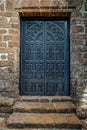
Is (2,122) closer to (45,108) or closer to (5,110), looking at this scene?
(5,110)

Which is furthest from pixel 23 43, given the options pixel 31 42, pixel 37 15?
pixel 37 15

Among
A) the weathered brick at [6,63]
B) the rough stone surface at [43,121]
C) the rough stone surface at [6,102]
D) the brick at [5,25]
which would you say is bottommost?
the rough stone surface at [43,121]

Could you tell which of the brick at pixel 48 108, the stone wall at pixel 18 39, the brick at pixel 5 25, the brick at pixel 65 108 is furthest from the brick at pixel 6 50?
the brick at pixel 65 108

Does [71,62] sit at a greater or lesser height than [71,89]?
greater

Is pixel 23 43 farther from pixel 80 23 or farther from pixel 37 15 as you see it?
pixel 80 23

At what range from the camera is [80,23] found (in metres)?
5.07

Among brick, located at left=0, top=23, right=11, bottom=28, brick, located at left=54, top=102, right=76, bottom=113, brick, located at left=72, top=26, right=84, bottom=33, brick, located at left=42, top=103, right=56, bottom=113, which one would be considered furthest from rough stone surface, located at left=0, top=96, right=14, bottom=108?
brick, located at left=72, top=26, right=84, bottom=33

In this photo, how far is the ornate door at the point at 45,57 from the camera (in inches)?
210

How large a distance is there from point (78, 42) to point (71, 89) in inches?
40.8

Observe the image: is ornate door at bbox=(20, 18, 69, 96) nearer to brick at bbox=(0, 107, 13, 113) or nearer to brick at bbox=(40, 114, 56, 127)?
brick at bbox=(0, 107, 13, 113)

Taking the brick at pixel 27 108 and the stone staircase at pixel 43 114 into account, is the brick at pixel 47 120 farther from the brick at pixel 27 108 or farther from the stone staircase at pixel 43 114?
the brick at pixel 27 108

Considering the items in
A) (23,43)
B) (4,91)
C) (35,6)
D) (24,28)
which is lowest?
(4,91)

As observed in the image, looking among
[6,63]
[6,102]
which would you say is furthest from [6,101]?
[6,63]

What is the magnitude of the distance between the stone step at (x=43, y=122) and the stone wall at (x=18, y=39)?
0.65 m
